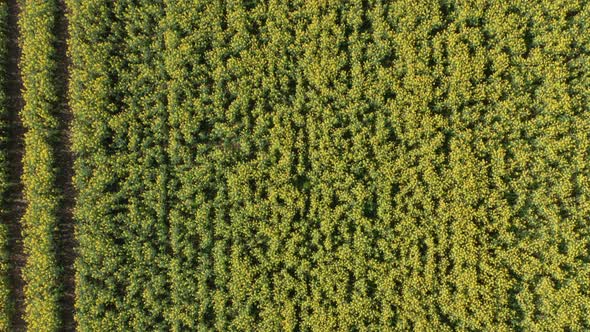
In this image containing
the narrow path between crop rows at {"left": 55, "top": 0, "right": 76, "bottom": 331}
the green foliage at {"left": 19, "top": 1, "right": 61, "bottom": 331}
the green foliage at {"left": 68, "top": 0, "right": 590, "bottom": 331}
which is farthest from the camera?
the narrow path between crop rows at {"left": 55, "top": 0, "right": 76, "bottom": 331}

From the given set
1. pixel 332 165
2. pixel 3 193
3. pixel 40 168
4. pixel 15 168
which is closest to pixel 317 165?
pixel 332 165

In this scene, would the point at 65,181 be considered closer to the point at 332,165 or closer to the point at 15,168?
the point at 15,168

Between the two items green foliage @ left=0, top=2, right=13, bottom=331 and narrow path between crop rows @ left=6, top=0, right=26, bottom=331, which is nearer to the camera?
green foliage @ left=0, top=2, right=13, bottom=331

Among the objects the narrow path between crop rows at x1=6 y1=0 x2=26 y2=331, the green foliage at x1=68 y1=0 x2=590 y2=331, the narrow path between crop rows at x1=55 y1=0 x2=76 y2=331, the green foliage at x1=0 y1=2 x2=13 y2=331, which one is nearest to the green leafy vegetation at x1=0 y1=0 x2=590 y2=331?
the green foliage at x1=68 y1=0 x2=590 y2=331

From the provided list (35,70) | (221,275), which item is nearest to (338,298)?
(221,275)

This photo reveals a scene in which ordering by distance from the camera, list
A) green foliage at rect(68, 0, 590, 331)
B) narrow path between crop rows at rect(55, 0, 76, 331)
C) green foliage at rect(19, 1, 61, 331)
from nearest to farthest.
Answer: green foliage at rect(68, 0, 590, 331) → green foliage at rect(19, 1, 61, 331) → narrow path between crop rows at rect(55, 0, 76, 331)

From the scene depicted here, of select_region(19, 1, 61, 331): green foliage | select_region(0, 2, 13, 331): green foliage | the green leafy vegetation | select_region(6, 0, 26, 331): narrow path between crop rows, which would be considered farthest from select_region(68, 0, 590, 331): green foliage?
select_region(0, 2, 13, 331): green foliage

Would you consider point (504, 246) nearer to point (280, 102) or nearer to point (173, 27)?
point (280, 102)

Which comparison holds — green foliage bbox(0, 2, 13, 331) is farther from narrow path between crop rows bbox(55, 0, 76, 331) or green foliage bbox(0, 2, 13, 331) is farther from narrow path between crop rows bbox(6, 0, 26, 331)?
narrow path between crop rows bbox(55, 0, 76, 331)
